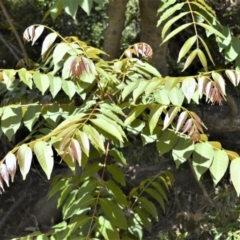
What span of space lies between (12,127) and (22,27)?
5.21 feet

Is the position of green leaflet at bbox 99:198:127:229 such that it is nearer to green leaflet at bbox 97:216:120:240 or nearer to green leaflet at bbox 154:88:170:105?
green leaflet at bbox 97:216:120:240

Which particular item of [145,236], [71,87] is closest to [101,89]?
[71,87]

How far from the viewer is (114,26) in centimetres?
283

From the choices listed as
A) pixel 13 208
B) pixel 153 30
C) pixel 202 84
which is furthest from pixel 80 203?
pixel 13 208

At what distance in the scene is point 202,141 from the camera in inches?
67.4

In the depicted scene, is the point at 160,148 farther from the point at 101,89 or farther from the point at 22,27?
the point at 22,27

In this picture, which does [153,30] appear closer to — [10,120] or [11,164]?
[10,120]

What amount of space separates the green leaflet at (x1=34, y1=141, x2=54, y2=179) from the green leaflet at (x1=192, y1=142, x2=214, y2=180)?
0.45m

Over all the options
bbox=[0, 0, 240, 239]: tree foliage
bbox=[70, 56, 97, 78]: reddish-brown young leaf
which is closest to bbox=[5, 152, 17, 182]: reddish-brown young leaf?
bbox=[0, 0, 240, 239]: tree foliage

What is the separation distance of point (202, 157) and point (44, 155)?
1.62 feet

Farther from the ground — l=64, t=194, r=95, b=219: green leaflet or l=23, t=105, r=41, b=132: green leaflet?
l=23, t=105, r=41, b=132: green leaflet

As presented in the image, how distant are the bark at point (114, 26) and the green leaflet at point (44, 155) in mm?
1359

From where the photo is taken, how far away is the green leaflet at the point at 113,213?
1.81m

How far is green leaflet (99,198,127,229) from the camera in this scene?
1.81 m
